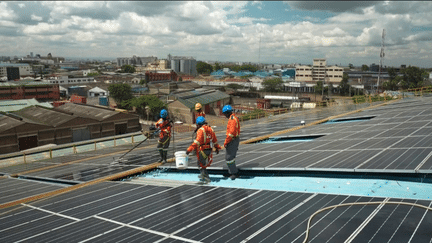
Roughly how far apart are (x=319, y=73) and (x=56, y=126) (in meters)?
126

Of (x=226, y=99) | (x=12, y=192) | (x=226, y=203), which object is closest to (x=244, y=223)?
(x=226, y=203)

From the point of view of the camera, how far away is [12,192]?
9.45 m

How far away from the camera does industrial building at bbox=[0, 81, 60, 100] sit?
6700 centimetres

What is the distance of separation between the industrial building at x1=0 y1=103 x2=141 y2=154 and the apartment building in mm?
107387

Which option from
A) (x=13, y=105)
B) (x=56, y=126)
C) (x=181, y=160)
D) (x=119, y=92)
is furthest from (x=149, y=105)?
(x=181, y=160)

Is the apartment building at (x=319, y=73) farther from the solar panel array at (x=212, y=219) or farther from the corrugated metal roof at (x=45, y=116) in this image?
the solar panel array at (x=212, y=219)

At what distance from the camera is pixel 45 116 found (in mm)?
37844

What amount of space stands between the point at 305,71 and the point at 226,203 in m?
147

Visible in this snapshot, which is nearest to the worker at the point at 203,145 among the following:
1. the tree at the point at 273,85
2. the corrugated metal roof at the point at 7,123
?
the corrugated metal roof at the point at 7,123

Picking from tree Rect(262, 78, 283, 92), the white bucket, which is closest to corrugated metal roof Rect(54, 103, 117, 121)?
the white bucket

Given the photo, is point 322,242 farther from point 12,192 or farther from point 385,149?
point 12,192

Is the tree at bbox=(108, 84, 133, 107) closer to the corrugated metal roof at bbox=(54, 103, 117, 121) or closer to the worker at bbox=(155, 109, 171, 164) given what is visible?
the corrugated metal roof at bbox=(54, 103, 117, 121)

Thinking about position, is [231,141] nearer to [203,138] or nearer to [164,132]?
[203,138]

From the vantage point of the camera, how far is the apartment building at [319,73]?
131375 millimetres
